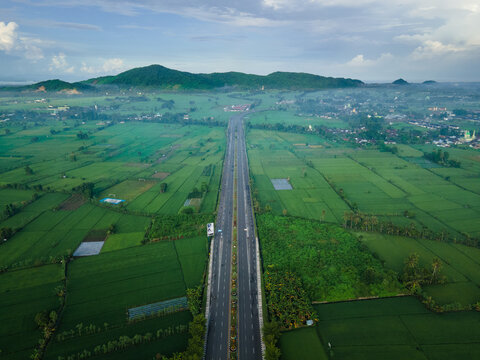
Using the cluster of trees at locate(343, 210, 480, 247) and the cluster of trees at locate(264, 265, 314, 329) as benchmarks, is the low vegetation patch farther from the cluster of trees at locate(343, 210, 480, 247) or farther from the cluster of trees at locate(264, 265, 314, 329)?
the cluster of trees at locate(343, 210, 480, 247)

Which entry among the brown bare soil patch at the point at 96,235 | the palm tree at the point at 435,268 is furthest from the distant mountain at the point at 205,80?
the palm tree at the point at 435,268

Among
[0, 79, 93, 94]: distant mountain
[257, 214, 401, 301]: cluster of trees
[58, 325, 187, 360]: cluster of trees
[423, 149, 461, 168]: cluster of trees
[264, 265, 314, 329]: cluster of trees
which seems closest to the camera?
[58, 325, 187, 360]: cluster of trees

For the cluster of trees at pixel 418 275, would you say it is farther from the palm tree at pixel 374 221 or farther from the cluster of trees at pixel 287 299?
the cluster of trees at pixel 287 299

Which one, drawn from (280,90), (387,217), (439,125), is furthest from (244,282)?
(439,125)

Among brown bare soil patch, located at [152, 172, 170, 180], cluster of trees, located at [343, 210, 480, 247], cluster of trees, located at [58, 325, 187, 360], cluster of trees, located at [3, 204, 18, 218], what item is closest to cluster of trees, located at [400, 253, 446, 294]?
cluster of trees, located at [343, 210, 480, 247]

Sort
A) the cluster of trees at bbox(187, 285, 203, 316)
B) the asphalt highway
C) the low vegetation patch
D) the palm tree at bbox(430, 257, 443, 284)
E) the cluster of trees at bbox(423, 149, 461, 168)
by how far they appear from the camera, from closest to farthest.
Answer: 1. the asphalt highway
2. the cluster of trees at bbox(187, 285, 203, 316)
3. the low vegetation patch
4. the palm tree at bbox(430, 257, 443, 284)
5. the cluster of trees at bbox(423, 149, 461, 168)

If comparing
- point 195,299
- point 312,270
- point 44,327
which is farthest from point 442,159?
point 44,327

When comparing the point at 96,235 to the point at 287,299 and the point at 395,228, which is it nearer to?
the point at 287,299
